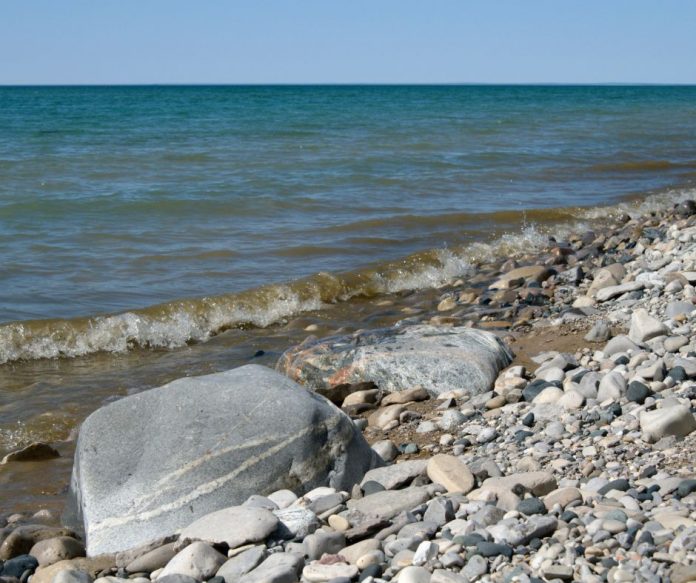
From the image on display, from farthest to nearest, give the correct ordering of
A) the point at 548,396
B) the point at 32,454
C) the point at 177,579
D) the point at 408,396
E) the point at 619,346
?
1. the point at 408,396
2. the point at 619,346
3. the point at 32,454
4. the point at 548,396
5. the point at 177,579

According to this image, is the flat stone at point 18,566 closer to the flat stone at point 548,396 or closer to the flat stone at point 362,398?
the flat stone at point 362,398

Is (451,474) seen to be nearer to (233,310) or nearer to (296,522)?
(296,522)

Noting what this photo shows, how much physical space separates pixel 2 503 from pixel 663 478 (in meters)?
3.53

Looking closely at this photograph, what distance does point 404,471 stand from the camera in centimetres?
460

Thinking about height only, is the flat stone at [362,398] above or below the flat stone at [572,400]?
Result: below

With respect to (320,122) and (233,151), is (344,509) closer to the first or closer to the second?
(233,151)

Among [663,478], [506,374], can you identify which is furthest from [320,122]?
[663,478]

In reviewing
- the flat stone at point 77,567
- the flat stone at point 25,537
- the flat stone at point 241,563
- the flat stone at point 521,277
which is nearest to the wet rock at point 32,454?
the flat stone at point 25,537

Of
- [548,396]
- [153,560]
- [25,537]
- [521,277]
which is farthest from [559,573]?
[521,277]

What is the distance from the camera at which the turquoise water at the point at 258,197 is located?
10.3 meters

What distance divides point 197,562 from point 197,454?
31.0 inches

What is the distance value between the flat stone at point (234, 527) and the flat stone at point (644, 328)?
9.99ft

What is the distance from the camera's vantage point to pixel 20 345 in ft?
26.9

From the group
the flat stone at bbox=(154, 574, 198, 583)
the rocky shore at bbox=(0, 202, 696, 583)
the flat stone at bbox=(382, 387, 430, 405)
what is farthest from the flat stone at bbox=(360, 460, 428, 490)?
the flat stone at bbox=(382, 387, 430, 405)
